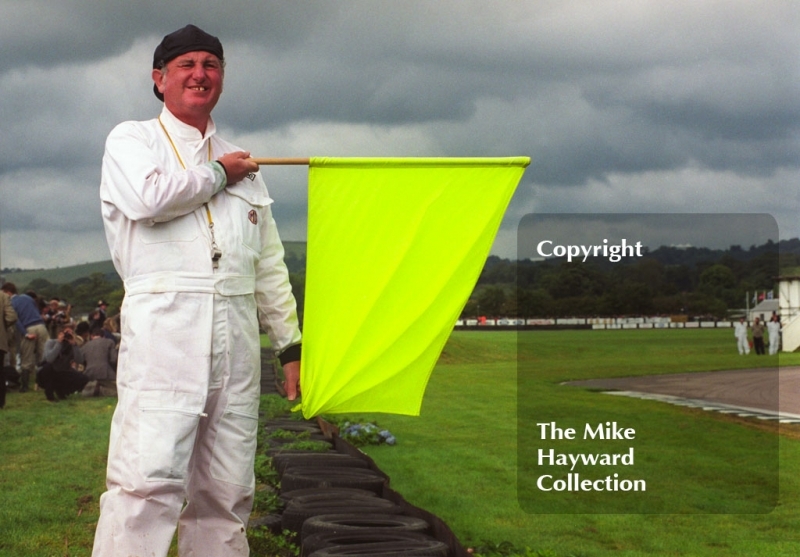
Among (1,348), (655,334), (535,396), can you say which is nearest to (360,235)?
(1,348)

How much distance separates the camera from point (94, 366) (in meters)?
19.4

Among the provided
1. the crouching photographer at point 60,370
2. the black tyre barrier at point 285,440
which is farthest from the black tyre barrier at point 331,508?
the crouching photographer at point 60,370

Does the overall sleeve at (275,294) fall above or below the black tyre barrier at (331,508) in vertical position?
above

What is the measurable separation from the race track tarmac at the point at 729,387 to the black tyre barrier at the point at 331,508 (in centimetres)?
1456

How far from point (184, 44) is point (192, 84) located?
17 cm

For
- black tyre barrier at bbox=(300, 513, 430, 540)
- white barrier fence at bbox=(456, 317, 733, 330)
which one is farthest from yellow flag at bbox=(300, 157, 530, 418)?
white barrier fence at bbox=(456, 317, 733, 330)

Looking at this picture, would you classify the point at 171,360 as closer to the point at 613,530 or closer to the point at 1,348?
the point at 613,530

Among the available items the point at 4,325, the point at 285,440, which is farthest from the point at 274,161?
the point at 4,325

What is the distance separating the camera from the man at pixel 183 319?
4145 millimetres

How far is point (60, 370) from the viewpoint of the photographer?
59.7 feet

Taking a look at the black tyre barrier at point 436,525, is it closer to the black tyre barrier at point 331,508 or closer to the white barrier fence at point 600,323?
the black tyre barrier at point 331,508

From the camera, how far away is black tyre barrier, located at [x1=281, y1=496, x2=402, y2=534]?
673 cm

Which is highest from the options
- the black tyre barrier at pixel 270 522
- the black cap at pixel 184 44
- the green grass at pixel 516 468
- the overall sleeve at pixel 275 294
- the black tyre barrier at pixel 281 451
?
the black cap at pixel 184 44

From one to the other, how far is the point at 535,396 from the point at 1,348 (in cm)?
1161
